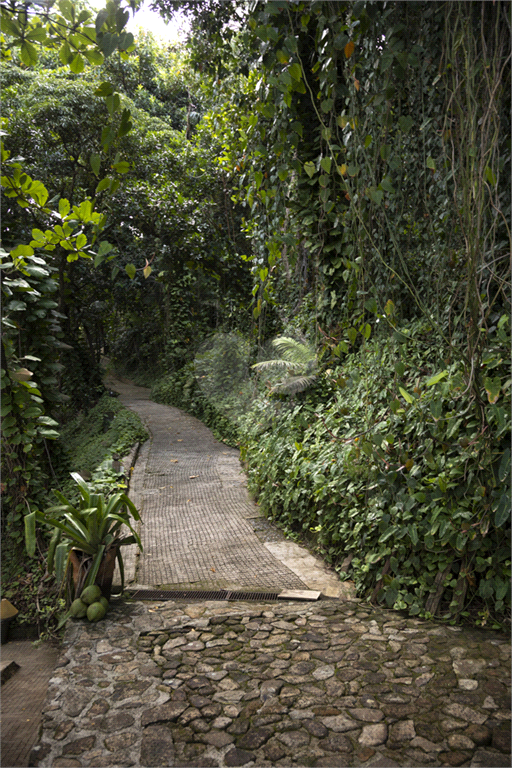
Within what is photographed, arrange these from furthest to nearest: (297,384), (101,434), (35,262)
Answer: (101,434) → (297,384) → (35,262)

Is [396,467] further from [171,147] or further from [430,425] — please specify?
[171,147]

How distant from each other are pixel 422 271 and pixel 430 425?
1385mm

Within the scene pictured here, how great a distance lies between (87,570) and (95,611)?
25cm

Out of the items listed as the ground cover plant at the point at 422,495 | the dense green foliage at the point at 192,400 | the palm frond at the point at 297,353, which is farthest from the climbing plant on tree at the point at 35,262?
the dense green foliage at the point at 192,400

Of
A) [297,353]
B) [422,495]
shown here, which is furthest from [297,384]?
[422,495]

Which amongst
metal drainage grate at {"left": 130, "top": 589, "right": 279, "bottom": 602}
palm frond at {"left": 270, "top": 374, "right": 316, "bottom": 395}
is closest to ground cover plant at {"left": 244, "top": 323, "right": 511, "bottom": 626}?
metal drainage grate at {"left": 130, "top": 589, "right": 279, "bottom": 602}

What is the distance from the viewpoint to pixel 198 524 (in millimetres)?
4523

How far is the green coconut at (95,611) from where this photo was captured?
2.90m

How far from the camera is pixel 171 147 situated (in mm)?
10125

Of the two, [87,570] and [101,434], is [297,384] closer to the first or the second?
[87,570]

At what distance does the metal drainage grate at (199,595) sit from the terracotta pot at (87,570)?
0.78 ft

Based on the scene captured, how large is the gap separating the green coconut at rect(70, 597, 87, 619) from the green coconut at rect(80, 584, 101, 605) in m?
0.02

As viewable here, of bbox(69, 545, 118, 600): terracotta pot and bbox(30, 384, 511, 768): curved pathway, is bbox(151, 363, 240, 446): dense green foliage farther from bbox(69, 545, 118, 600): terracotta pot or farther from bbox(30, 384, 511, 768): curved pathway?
bbox(30, 384, 511, 768): curved pathway

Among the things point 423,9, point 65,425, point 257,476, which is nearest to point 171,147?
point 65,425
